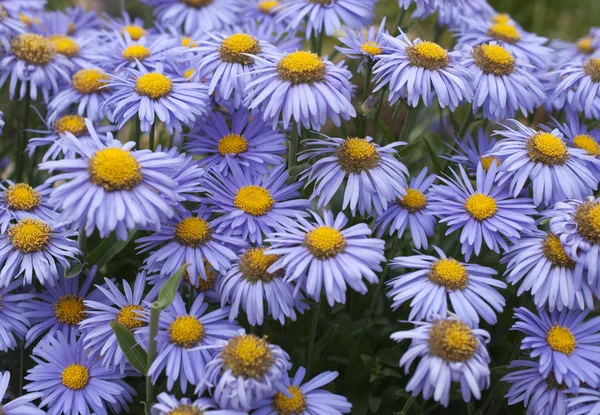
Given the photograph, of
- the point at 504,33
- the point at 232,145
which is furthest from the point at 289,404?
the point at 504,33

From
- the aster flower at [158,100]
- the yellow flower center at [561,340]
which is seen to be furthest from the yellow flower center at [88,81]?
the yellow flower center at [561,340]

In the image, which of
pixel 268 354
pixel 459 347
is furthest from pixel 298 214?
pixel 459 347

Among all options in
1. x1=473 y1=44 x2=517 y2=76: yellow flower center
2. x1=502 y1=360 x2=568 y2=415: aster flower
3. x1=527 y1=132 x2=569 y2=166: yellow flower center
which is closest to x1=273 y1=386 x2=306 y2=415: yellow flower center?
x1=502 y1=360 x2=568 y2=415: aster flower

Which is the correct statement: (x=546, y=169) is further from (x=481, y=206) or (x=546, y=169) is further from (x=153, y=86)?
(x=153, y=86)

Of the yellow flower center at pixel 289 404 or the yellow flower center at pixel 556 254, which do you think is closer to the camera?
the yellow flower center at pixel 289 404

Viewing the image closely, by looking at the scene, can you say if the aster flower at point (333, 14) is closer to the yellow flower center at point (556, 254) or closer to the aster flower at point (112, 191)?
the aster flower at point (112, 191)

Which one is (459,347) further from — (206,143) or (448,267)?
(206,143)

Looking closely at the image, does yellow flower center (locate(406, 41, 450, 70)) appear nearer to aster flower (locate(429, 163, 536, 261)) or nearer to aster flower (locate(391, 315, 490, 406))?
aster flower (locate(429, 163, 536, 261))
